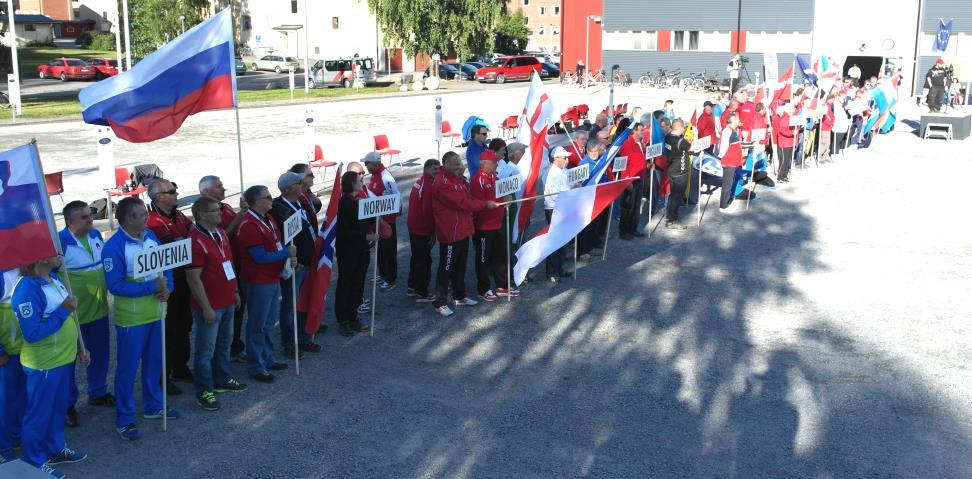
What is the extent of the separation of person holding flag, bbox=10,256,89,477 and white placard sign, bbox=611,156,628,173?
24.9 feet

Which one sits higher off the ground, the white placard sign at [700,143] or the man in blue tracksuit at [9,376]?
the white placard sign at [700,143]

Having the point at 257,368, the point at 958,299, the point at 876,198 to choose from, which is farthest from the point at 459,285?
the point at 876,198

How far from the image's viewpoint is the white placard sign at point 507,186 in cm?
989

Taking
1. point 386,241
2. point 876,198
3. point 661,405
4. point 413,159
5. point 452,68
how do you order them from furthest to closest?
point 452,68, point 413,159, point 876,198, point 386,241, point 661,405

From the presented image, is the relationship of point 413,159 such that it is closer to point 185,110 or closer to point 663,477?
point 185,110

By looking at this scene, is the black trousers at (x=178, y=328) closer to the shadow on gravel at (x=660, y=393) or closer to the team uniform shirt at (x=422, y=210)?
the shadow on gravel at (x=660, y=393)

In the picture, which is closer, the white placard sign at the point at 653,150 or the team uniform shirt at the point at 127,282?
the team uniform shirt at the point at 127,282

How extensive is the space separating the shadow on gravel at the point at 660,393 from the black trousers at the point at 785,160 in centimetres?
767

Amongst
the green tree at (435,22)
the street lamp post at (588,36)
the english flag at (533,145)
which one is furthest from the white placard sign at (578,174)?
the street lamp post at (588,36)

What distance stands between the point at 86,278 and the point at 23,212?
117 centimetres

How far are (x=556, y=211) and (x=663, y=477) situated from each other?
13.8ft

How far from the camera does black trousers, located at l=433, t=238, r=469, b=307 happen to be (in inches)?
386

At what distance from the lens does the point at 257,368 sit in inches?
307

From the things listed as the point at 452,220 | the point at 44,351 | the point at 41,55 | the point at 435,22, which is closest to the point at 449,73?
the point at 435,22
